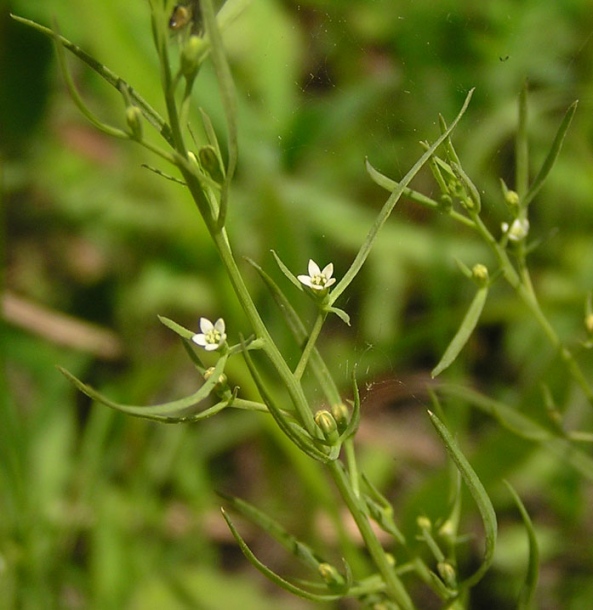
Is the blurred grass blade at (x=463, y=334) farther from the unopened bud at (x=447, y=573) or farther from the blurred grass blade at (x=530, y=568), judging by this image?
the unopened bud at (x=447, y=573)

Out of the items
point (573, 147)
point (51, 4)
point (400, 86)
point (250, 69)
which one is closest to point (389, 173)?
point (400, 86)

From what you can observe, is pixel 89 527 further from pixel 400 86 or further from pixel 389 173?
pixel 400 86

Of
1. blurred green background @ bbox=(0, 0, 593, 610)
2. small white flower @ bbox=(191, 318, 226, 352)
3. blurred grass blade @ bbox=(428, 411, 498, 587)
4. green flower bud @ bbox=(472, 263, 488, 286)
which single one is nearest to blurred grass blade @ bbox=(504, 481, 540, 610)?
blurred grass blade @ bbox=(428, 411, 498, 587)

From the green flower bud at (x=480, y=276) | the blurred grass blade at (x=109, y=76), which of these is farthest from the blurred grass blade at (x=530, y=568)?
the blurred grass blade at (x=109, y=76)

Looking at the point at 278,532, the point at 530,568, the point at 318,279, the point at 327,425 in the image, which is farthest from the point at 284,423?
the point at 530,568

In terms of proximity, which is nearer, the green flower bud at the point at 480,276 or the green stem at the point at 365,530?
the green stem at the point at 365,530
